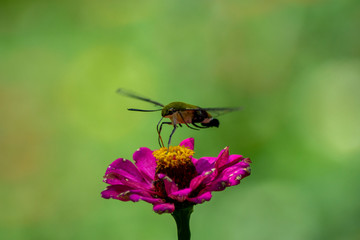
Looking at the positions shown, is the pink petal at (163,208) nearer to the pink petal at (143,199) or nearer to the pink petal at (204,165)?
the pink petal at (143,199)

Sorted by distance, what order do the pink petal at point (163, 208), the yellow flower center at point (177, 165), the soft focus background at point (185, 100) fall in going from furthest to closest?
the soft focus background at point (185, 100)
the yellow flower center at point (177, 165)
the pink petal at point (163, 208)

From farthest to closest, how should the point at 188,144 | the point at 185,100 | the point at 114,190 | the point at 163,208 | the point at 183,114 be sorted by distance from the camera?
the point at 185,100, the point at 188,144, the point at 183,114, the point at 114,190, the point at 163,208

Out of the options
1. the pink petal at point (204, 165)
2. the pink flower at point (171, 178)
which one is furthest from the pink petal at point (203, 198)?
the pink petal at point (204, 165)

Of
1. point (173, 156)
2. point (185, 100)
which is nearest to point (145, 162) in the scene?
point (173, 156)

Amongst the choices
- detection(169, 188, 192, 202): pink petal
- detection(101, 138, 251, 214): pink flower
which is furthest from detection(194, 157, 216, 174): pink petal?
detection(169, 188, 192, 202): pink petal

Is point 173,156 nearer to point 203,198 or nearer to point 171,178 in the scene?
point 171,178

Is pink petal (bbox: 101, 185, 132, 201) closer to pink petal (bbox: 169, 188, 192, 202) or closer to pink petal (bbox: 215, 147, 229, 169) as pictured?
pink petal (bbox: 169, 188, 192, 202)

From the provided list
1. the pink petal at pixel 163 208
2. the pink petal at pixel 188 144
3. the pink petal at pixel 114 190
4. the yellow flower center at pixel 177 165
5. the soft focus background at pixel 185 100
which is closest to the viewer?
the pink petal at pixel 163 208

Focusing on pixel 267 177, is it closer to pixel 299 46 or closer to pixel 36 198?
pixel 299 46
